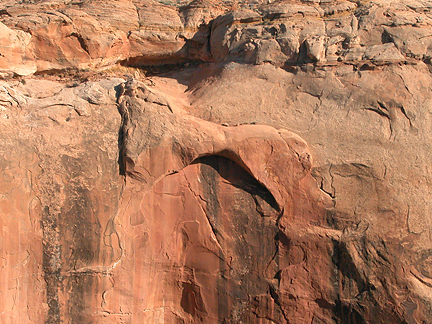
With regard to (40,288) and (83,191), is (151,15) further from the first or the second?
(40,288)

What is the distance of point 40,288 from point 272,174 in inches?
95.4

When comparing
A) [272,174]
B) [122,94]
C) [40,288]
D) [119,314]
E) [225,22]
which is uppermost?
[225,22]

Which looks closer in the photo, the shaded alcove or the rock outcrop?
the rock outcrop

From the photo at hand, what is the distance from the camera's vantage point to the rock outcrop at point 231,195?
3912mm

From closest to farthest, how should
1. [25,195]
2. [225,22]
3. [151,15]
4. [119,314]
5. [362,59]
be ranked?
[25,195], [119,314], [362,59], [225,22], [151,15]

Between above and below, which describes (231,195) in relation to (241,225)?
above

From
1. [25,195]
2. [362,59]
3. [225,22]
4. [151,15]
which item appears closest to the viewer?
[25,195]

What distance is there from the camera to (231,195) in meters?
4.22

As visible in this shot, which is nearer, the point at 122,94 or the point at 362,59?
the point at 122,94

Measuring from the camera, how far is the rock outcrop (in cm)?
391

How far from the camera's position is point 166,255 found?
13.8 ft

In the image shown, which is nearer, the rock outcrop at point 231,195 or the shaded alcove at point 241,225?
the rock outcrop at point 231,195

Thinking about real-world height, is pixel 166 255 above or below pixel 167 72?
below

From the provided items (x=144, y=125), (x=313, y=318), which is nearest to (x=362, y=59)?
(x=144, y=125)
